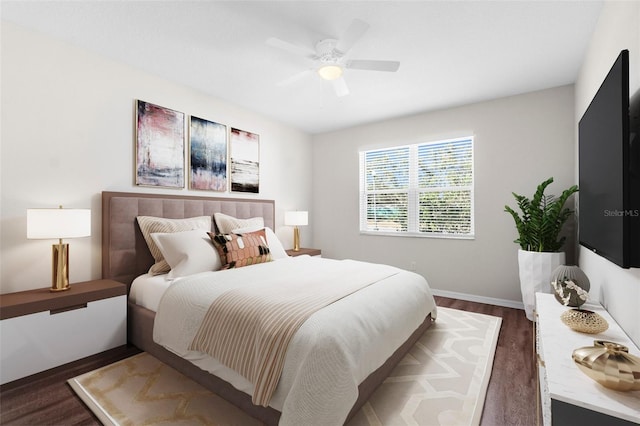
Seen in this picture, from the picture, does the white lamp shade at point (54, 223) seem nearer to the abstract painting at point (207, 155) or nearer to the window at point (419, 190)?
the abstract painting at point (207, 155)

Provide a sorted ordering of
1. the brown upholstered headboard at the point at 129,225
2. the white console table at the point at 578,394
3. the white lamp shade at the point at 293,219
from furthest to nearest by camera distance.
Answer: the white lamp shade at the point at 293,219
the brown upholstered headboard at the point at 129,225
the white console table at the point at 578,394

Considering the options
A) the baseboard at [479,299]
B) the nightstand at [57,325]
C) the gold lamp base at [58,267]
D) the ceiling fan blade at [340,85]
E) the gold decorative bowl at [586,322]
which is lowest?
the baseboard at [479,299]

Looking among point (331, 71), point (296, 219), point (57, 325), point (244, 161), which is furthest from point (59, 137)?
point (296, 219)

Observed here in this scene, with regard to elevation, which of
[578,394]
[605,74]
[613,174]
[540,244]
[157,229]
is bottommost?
[578,394]

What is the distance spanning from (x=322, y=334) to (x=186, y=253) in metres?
1.68

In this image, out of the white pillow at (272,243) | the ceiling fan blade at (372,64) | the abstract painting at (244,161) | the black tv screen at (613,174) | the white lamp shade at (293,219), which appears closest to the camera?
the black tv screen at (613,174)

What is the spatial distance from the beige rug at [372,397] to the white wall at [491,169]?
1.51 m

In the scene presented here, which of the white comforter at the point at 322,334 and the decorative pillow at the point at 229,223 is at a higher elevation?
the decorative pillow at the point at 229,223

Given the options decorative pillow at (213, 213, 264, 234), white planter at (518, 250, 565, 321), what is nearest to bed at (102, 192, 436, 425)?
decorative pillow at (213, 213, 264, 234)

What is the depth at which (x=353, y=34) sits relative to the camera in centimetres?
205

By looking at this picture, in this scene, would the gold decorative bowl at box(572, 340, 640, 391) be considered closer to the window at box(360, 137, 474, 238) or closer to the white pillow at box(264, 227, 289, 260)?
the white pillow at box(264, 227, 289, 260)

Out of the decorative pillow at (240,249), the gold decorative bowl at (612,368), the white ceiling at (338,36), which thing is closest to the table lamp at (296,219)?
the decorative pillow at (240,249)

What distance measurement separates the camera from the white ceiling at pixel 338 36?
2064 mm

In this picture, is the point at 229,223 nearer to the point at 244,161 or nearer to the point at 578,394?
the point at 244,161
